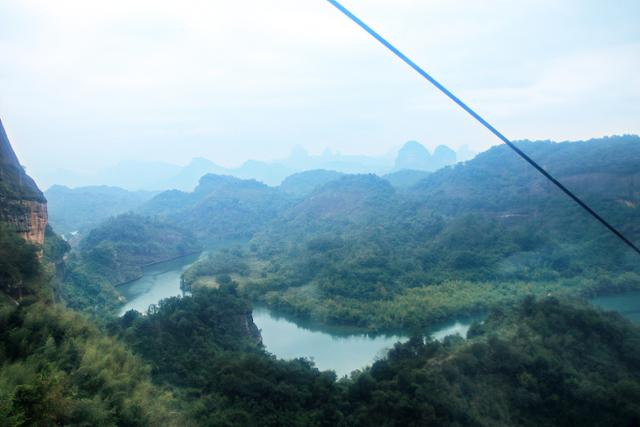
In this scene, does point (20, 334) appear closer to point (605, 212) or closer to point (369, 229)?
point (605, 212)

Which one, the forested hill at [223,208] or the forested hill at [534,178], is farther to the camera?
the forested hill at [223,208]

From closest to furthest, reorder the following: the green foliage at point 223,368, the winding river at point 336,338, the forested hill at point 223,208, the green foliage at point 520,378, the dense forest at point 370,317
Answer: the dense forest at point 370,317
the green foliage at point 520,378
the green foliage at point 223,368
the winding river at point 336,338
the forested hill at point 223,208

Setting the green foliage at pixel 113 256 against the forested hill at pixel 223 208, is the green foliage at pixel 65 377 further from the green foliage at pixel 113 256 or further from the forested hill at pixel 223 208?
the forested hill at pixel 223 208

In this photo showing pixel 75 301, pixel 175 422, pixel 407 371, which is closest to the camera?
pixel 175 422

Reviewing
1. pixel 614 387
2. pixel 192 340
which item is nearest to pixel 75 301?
pixel 192 340

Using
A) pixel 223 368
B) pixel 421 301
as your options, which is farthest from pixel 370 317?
pixel 223 368

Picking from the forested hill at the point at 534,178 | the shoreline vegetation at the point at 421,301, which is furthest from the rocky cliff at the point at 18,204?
the forested hill at the point at 534,178

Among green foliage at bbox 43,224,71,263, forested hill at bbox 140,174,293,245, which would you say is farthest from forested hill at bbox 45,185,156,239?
green foliage at bbox 43,224,71,263

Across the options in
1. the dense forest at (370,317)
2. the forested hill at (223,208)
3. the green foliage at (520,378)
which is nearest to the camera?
the dense forest at (370,317)
